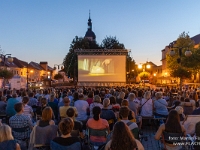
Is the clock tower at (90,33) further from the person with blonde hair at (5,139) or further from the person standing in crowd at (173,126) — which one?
the person with blonde hair at (5,139)

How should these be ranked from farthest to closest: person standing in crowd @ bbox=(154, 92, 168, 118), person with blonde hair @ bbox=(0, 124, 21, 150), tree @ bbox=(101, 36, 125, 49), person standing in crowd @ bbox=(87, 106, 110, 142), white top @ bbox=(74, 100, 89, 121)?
tree @ bbox=(101, 36, 125, 49)
person standing in crowd @ bbox=(154, 92, 168, 118)
white top @ bbox=(74, 100, 89, 121)
person standing in crowd @ bbox=(87, 106, 110, 142)
person with blonde hair @ bbox=(0, 124, 21, 150)

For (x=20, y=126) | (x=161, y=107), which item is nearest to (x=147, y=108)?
(x=161, y=107)

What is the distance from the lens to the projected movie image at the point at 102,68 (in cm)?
2600

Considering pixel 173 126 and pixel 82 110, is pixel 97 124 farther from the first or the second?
pixel 82 110

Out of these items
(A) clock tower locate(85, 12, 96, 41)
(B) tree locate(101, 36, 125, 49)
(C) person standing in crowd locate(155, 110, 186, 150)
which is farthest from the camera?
(A) clock tower locate(85, 12, 96, 41)

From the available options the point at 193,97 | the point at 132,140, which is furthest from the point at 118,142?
the point at 193,97

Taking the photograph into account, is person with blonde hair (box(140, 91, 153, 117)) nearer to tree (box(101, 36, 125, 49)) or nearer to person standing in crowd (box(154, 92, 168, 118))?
person standing in crowd (box(154, 92, 168, 118))

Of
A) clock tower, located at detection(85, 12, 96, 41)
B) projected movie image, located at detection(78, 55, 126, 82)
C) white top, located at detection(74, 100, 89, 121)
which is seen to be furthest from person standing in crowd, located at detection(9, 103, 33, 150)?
clock tower, located at detection(85, 12, 96, 41)

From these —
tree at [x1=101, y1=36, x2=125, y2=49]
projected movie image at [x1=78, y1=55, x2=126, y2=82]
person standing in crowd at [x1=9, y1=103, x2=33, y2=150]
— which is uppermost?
tree at [x1=101, y1=36, x2=125, y2=49]

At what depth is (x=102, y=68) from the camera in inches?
1031

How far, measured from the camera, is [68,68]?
41625 mm

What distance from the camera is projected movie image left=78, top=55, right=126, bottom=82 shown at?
26000mm

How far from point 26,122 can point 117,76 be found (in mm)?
20943

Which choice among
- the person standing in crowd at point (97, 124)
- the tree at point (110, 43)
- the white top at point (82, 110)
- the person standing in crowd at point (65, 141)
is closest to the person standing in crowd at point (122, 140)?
the person standing in crowd at point (65, 141)
